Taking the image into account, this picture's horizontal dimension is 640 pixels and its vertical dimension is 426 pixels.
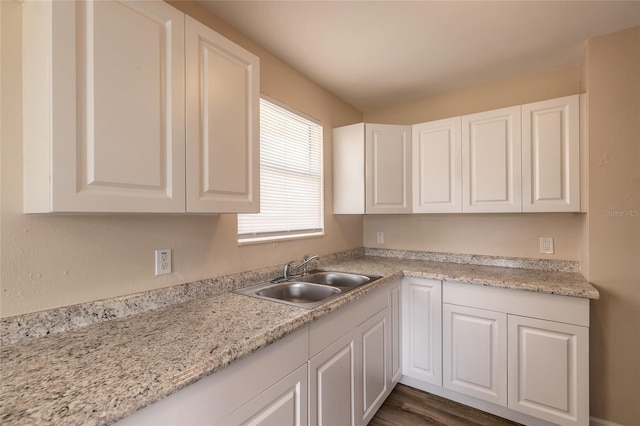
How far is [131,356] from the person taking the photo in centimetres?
85

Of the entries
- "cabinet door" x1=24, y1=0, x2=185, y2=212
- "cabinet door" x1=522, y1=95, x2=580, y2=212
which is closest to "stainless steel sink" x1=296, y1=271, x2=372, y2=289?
"cabinet door" x1=24, y1=0, x2=185, y2=212

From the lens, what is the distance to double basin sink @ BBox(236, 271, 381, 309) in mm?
1659

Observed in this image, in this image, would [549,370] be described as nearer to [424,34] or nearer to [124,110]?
[424,34]

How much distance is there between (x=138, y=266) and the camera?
4.07 feet

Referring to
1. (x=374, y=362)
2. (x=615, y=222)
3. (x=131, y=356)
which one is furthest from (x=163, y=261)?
(x=615, y=222)

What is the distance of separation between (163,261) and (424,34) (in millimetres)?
1951

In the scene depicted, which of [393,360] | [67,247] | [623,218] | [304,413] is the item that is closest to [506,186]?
[623,218]

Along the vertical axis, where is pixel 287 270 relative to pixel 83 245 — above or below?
below

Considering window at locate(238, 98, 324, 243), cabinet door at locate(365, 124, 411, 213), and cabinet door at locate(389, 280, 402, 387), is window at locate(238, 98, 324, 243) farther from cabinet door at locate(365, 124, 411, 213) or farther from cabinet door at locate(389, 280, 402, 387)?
cabinet door at locate(389, 280, 402, 387)

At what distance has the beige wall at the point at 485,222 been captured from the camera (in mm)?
2135

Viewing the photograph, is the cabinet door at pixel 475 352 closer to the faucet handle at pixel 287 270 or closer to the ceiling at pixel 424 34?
the faucet handle at pixel 287 270

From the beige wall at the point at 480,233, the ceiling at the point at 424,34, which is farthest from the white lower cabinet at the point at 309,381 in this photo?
the ceiling at the point at 424,34

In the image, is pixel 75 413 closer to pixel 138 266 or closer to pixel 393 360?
pixel 138 266

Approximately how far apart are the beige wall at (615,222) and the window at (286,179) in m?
1.87
